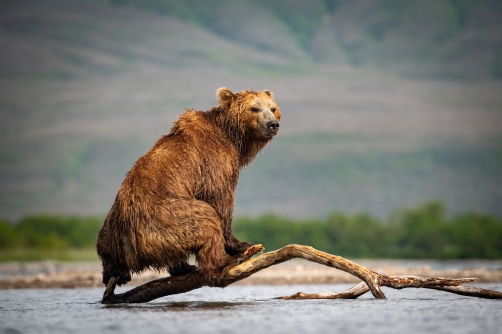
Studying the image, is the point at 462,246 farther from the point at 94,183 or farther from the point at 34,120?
the point at 34,120

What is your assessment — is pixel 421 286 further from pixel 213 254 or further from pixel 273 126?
pixel 273 126

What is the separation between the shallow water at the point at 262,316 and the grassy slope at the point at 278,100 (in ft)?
307

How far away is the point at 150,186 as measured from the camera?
34.0 feet

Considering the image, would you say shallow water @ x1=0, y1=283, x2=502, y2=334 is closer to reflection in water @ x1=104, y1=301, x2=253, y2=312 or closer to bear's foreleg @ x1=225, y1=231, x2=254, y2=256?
reflection in water @ x1=104, y1=301, x2=253, y2=312

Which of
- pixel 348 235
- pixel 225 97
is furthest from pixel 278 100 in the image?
pixel 225 97

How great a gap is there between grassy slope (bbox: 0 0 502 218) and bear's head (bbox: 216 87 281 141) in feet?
307

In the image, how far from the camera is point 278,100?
120 metres

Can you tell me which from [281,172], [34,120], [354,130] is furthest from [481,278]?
[34,120]

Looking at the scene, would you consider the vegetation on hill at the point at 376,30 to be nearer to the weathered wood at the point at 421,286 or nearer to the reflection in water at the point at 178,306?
the weathered wood at the point at 421,286

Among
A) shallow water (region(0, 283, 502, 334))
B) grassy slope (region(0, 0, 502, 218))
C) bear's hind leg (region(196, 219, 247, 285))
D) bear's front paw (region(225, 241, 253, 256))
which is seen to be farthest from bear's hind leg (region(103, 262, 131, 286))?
grassy slope (region(0, 0, 502, 218))

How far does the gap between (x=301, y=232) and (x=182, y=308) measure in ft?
104

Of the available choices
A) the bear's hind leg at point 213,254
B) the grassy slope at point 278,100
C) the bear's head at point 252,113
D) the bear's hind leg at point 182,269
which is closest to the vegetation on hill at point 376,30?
the grassy slope at point 278,100

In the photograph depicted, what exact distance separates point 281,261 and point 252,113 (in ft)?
7.33

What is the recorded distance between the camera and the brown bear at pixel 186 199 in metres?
10.1
